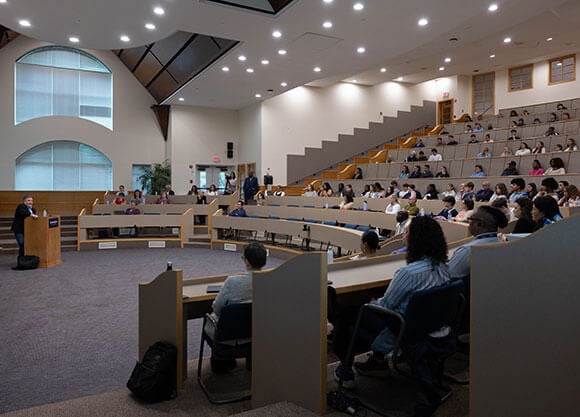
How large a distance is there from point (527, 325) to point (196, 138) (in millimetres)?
15434

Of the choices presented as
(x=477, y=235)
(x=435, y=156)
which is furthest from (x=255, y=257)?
(x=435, y=156)

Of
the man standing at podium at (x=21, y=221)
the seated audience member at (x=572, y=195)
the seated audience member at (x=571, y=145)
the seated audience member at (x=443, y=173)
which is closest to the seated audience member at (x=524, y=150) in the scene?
the seated audience member at (x=571, y=145)

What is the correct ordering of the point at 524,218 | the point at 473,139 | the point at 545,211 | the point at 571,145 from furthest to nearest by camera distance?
the point at 473,139
the point at 571,145
the point at 524,218
the point at 545,211

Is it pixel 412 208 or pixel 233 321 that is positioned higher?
pixel 412 208

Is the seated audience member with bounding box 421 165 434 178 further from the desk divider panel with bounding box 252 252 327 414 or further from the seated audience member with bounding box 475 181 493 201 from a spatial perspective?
the desk divider panel with bounding box 252 252 327 414

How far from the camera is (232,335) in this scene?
8.62ft

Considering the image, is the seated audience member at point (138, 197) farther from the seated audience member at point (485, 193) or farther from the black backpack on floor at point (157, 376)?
the black backpack on floor at point (157, 376)

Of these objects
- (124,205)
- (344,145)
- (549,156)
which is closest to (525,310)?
(549,156)

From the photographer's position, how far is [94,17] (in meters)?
8.29

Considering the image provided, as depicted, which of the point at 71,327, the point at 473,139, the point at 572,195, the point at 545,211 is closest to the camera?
the point at 545,211

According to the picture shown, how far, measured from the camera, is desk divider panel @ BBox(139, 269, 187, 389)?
9.02 ft

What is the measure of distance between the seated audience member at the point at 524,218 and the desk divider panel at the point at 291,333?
8.00ft

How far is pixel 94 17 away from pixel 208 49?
2927mm

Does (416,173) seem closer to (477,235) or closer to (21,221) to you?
(477,235)
